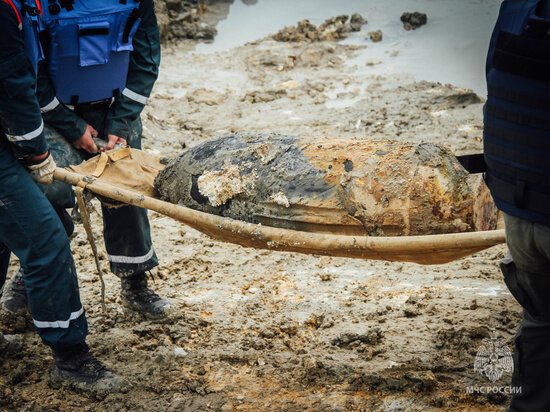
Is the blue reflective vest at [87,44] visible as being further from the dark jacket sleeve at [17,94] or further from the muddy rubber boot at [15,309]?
the muddy rubber boot at [15,309]

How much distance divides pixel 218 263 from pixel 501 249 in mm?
2037

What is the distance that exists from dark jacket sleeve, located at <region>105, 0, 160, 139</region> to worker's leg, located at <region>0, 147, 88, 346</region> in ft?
2.59

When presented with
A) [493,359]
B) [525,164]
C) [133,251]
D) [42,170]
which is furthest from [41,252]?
[493,359]

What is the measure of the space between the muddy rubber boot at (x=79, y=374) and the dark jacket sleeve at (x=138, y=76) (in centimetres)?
121

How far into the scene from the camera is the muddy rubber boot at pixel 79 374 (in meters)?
2.55

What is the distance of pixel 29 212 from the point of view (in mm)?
2285

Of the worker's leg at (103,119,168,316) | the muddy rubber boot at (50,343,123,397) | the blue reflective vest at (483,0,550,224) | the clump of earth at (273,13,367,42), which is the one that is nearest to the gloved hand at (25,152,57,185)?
the worker's leg at (103,119,168,316)

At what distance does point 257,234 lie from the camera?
7.36ft

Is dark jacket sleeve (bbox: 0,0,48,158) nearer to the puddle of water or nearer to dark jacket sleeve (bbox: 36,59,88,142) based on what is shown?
dark jacket sleeve (bbox: 36,59,88,142)

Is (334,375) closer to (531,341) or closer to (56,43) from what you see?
(531,341)

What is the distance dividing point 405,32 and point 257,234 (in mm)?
7243

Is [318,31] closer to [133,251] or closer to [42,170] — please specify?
[133,251]

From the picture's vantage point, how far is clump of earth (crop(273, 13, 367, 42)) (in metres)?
9.06

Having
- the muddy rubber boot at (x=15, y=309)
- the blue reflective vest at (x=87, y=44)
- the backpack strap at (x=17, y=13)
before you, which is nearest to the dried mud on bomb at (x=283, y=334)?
the muddy rubber boot at (x=15, y=309)
